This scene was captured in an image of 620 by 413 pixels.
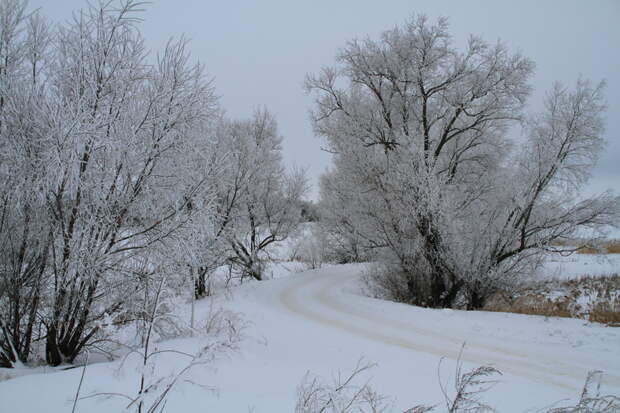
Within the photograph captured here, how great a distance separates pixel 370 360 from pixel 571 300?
9096 millimetres

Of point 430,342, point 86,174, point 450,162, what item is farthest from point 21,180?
point 450,162

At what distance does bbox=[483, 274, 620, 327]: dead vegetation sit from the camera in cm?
966

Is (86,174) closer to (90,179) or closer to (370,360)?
(90,179)

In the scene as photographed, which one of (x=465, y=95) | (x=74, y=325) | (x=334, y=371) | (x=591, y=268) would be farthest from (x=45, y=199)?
(x=591, y=268)

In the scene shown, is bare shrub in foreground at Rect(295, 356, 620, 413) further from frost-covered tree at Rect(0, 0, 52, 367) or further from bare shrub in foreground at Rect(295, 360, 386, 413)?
frost-covered tree at Rect(0, 0, 52, 367)

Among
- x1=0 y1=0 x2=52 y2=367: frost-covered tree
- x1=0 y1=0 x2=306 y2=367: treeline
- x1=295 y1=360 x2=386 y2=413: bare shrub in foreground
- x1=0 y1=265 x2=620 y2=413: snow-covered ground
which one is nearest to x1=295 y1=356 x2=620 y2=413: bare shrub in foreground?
x1=295 y1=360 x2=386 y2=413: bare shrub in foreground

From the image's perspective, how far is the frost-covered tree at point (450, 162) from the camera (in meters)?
11.5

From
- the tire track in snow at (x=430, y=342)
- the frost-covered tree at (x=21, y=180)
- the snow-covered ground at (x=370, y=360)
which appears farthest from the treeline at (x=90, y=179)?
the tire track in snow at (x=430, y=342)

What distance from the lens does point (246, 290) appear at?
1509cm

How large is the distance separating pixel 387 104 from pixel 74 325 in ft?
39.6

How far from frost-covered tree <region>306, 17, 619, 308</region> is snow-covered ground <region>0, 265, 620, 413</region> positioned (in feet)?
8.06

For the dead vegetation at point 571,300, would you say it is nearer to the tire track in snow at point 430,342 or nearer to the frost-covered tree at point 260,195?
the tire track in snow at point 430,342

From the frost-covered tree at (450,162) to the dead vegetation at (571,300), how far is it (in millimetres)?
943

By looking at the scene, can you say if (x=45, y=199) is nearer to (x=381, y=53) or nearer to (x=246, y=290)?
(x=246, y=290)
